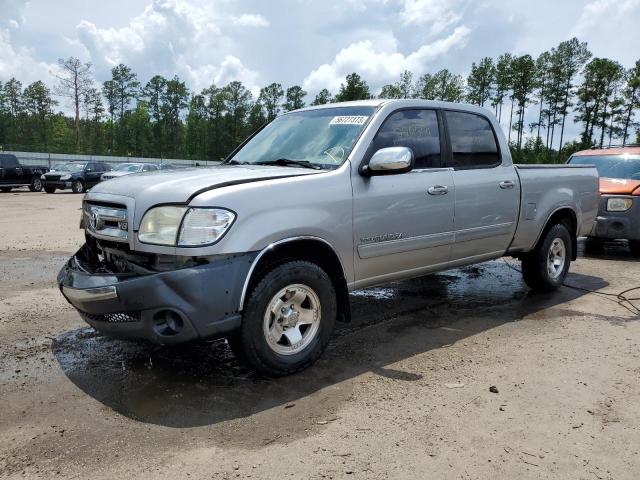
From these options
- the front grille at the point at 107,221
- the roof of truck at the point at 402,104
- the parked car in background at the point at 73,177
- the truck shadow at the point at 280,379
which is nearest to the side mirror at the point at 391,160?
the roof of truck at the point at 402,104

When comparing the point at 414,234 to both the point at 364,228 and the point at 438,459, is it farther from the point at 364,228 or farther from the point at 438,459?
the point at 438,459

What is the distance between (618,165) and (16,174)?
80.6 feet

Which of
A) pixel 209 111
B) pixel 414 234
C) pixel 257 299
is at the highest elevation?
pixel 209 111

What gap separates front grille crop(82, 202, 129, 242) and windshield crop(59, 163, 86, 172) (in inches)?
950

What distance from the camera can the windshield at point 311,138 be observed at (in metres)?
4.15

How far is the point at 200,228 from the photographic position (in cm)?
318

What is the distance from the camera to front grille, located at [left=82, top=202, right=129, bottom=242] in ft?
11.1

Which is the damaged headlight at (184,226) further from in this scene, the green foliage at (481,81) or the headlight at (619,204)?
the green foliage at (481,81)

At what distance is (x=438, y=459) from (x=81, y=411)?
2.08 m

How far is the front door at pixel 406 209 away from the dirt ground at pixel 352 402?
0.69 metres

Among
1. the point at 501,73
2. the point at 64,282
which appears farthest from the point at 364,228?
the point at 501,73

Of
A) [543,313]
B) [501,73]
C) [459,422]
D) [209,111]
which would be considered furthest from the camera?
[209,111]

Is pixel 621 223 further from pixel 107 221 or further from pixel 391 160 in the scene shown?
pixel 107 221

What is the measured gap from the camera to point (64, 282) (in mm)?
3656
